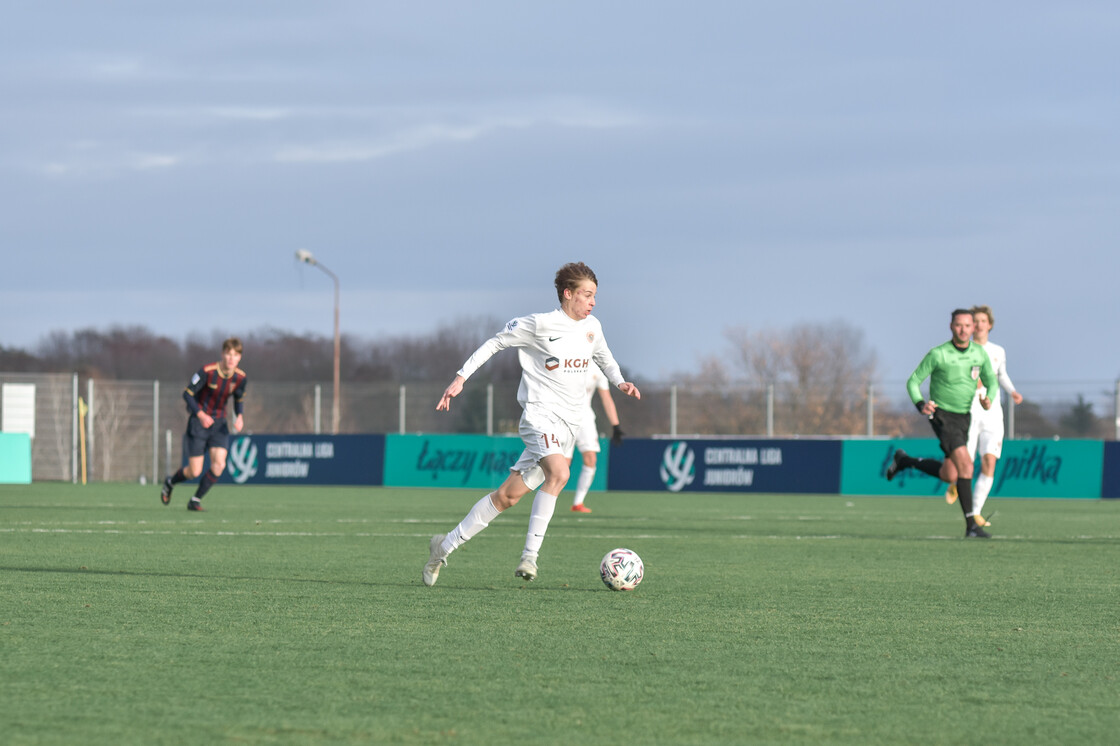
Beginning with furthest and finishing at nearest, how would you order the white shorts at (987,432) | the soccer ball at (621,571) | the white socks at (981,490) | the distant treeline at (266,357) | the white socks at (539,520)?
1. the distant treeline at (266,357)
2. the white shorts at (987,432)
3. the white socks at (981,490)
4. the white socks at (539,520)
5. the soccer ball at (621,571)

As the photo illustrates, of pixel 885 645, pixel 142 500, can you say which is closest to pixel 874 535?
pixel 885 645

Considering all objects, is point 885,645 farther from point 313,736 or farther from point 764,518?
point 764,518

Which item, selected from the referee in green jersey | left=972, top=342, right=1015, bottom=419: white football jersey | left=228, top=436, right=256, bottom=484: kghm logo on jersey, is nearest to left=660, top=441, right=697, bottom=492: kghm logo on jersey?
left=228, top=436, right=256, bottom=484: kghm logo on jersey

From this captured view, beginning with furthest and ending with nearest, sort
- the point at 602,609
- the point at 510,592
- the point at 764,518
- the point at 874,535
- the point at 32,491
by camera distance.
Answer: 1. the point at 32,491
2. the point at 764,518
3. the point at 874,535
4. the point at 510,592
5. the point at 602,609

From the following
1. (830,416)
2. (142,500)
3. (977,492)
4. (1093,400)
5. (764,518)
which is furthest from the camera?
(830,416)

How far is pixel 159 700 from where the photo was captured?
4762 mm

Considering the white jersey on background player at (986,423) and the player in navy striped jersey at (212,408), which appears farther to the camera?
the player in navy striped jersey at (212,408)

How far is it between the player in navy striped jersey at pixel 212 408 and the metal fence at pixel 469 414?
16.7 metres

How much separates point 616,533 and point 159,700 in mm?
10031

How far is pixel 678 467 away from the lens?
28.9 m

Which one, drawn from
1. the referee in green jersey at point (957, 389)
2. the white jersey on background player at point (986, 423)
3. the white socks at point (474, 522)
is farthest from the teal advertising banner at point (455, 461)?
the white socks at point (474, 522)

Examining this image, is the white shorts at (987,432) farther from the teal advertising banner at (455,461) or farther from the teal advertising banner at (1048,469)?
the teal advertising banner at (455,461)

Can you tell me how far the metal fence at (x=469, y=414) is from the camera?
3288 centimetres

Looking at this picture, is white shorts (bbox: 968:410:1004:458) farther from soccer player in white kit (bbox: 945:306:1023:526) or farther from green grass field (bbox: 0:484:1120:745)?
green grass field (bbox: 0:484:1120:745)
